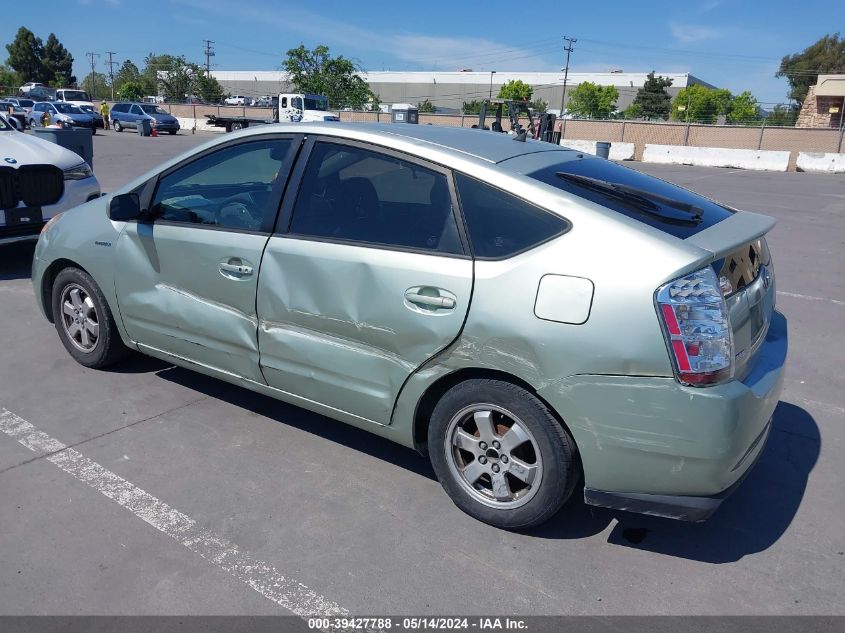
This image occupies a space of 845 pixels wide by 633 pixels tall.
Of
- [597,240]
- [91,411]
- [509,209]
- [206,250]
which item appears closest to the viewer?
[597,240]

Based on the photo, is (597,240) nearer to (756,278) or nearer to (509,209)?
(509,209)

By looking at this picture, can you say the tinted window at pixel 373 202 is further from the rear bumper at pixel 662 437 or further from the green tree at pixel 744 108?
the green tree at pixel 744 108

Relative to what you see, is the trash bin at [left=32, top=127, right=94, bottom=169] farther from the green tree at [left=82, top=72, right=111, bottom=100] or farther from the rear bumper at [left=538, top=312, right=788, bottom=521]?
the green tree at [left=82, top=72, right=111, bottom=100]

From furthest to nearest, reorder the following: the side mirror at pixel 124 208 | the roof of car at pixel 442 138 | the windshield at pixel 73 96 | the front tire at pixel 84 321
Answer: the windshield at pixel 73 96 → the front tire at pixel 84 321 → the side mirror at pixel 124 208 → the roof of car at pixel 442 138

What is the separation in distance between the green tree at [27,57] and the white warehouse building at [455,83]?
117 feet

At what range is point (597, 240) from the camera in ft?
8.86

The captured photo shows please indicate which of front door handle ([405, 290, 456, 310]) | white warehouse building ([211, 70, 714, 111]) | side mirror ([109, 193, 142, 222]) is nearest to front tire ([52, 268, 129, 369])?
side mirror ([109, 193, 142, 222])

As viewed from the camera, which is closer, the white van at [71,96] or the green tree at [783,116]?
the white van at [71,96]

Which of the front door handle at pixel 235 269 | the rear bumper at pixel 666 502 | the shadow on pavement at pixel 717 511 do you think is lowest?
the shadow on pavement at pixel 717 511

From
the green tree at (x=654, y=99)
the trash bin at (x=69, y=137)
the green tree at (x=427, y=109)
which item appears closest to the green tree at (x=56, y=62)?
the green tree at (x=427, y=109)

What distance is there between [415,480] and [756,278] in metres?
1.87

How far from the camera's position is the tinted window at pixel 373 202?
312 cm

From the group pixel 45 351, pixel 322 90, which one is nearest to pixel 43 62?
pixel 322 90

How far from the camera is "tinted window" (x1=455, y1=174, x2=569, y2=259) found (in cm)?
284
